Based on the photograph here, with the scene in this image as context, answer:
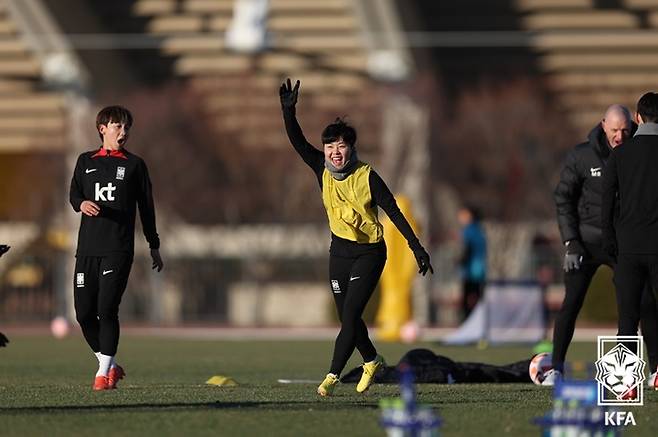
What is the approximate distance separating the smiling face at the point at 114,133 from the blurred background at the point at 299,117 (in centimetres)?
2179

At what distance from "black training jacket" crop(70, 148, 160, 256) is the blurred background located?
21787 millimetres

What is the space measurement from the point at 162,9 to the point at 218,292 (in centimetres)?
669

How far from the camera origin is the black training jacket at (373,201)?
445 inches

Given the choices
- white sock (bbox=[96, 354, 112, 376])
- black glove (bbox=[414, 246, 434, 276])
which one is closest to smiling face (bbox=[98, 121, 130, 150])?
white sock (bbox=[96, 354, 112, 376])

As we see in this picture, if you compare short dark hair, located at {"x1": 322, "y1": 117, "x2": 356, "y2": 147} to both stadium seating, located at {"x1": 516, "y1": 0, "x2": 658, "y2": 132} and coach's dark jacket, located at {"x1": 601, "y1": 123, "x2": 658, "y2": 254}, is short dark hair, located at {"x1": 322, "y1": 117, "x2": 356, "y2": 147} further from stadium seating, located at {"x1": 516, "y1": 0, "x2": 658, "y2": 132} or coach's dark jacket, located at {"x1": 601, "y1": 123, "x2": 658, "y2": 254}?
stadium seating, located at {"x1": 516, "y1": 0, "x2": 658, "y2": 132}

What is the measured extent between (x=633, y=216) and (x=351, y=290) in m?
1.94

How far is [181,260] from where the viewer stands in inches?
1403

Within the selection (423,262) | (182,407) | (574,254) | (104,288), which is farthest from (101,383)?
(574,254)

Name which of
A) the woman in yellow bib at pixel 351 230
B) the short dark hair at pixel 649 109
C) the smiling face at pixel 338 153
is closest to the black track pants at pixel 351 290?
the woman in yellow bib at pixel 351 230

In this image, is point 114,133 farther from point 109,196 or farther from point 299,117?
point 299,117

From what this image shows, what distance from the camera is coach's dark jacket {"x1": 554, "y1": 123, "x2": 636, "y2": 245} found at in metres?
12.2

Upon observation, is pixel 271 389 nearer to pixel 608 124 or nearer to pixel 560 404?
pixel 608 124

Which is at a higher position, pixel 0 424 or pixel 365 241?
pixel 365 241

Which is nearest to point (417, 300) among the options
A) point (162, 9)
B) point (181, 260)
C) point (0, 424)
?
point (181, 260)
